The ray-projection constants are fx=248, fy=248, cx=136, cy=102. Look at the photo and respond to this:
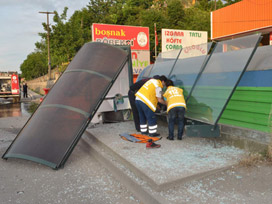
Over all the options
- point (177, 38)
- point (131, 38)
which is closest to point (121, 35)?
point (131, 38)

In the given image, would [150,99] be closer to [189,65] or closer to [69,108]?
[189,65]

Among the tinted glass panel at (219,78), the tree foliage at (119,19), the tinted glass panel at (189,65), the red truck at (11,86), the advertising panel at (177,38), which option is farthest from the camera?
the tree foliage at (119,19)

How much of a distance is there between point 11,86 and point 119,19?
25.0 m

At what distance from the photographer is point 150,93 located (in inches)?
216

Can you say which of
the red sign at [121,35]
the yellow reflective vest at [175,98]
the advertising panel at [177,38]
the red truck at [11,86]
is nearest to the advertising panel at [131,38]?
the red sign at [121,35]

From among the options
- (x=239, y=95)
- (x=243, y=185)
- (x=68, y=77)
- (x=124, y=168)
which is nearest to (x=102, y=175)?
(x=124, y=168)

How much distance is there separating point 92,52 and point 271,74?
12.6ft

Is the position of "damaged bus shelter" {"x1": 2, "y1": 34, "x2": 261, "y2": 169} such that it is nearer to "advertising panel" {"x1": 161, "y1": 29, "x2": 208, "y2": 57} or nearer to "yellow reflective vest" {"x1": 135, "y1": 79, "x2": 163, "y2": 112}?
"yellow reflective vest" {"x1": 135, "y1": 79, "x2": 163, "y2": 112}

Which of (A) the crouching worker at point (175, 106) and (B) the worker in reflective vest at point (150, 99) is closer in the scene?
(A) the crouching worker at point (175, 106)

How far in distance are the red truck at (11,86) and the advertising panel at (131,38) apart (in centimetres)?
934

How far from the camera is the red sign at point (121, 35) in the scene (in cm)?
1606

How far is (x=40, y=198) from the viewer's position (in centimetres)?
324

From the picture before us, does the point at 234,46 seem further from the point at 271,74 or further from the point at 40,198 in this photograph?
the point at 40,198

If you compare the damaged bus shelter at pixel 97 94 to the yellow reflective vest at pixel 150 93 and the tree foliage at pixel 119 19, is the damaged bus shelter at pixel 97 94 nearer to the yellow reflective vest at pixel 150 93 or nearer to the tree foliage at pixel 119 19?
the yellow reflective vest at pixel 150 93
